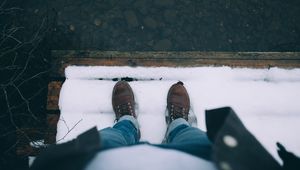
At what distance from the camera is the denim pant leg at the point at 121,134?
1.38m

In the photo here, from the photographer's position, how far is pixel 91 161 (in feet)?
3.86

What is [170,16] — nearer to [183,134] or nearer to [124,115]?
[124,115]

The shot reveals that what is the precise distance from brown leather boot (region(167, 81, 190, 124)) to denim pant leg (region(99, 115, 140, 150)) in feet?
0.78

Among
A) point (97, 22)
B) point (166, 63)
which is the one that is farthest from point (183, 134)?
point (97, 22)

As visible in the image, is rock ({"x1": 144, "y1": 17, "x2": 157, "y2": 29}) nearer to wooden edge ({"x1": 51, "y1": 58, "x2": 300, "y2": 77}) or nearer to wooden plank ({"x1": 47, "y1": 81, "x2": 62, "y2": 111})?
wooden edge ({"x1": 51, "y1": 58, "x2": 300, "y2": 77})

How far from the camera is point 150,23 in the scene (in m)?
2.46

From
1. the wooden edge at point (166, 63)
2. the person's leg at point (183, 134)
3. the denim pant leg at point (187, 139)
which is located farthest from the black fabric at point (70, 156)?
the wooden edge at point (166, 63)

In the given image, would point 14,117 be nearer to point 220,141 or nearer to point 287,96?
point 220,141

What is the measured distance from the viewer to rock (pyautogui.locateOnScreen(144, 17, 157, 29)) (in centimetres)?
246

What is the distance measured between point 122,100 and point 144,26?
0.71m

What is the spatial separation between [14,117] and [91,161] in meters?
1.32

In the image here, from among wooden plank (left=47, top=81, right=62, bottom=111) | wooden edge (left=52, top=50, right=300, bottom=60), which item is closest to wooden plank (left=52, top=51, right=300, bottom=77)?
wooden edge (left=52, top=50, right=300, bottom=60)

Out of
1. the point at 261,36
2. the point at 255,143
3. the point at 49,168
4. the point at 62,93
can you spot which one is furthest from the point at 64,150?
the point at 261,36

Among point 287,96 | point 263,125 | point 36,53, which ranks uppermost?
point 36,53
